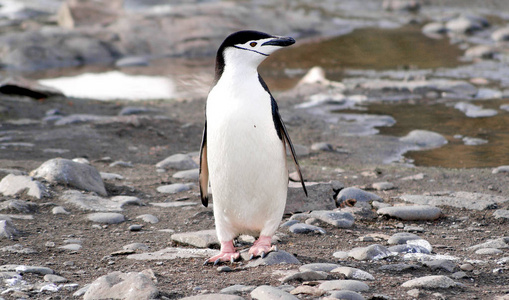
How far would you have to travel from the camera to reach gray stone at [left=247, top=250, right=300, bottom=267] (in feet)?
11.2

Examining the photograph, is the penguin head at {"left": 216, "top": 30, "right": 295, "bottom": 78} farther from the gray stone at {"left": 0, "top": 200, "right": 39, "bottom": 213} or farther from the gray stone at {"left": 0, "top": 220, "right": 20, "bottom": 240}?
the gray stone at {"left": 0, "top": 200, "right": 39, "bottom": 213}

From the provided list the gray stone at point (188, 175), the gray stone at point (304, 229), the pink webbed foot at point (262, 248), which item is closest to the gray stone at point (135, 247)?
the pink webbed foot at point (262, 248)

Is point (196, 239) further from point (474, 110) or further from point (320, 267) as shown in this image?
point (474, 110)

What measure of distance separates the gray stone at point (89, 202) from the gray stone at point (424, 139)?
3471 mm

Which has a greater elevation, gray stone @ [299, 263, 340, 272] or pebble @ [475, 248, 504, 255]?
gray stone @ [299, 263, 340, 272]

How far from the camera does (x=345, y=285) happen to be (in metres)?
2.93

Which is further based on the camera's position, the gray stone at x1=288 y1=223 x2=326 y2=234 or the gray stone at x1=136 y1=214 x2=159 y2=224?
the gray stone at x1=136 y1=214 x2=159 y2=224

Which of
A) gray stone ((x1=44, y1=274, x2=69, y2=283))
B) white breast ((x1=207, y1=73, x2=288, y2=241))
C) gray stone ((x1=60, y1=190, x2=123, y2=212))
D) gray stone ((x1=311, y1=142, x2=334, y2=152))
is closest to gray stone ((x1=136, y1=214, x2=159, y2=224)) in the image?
gray stone ((x1=60, y1=190, x2=123, y2=212))

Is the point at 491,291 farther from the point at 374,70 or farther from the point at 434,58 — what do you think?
the point at 434,58

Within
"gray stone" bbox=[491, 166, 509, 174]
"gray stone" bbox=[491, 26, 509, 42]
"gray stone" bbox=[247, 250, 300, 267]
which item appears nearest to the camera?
"gray stone" bbox=[247, 250, 300, 267]

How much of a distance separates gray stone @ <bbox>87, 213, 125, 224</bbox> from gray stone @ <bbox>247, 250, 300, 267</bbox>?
1.36 metres

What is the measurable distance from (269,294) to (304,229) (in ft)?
4.55

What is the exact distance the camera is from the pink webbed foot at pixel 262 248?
352cm

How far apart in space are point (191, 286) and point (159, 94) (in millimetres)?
7006
